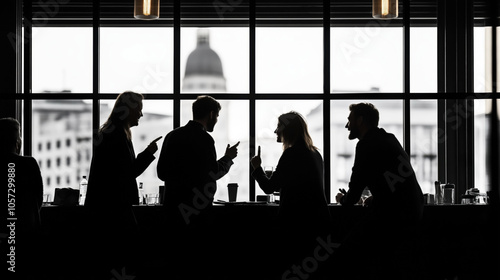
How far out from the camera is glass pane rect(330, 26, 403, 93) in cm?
581

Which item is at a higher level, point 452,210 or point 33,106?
point 33,106

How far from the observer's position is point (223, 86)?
227 inches

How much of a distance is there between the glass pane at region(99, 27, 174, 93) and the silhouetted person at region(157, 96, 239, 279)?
6.73ft

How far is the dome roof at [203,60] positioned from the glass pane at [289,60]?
39cm

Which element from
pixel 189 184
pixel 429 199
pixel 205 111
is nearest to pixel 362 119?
pixel 205 111

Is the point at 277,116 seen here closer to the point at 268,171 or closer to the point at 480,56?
the point at 268,171

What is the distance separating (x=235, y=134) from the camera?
5.79 metres

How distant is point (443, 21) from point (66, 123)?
12.4 feet

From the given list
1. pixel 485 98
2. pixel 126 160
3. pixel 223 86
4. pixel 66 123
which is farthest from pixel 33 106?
pixel 485 98

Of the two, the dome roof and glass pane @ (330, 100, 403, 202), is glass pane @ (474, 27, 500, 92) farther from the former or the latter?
the dome roof

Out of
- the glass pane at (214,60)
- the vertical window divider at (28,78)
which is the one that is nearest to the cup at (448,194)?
the glass pane at (214,60)

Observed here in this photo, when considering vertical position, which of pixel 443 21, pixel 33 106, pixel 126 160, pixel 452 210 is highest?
pixel 443 21

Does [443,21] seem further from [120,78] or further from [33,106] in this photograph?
[33,106]

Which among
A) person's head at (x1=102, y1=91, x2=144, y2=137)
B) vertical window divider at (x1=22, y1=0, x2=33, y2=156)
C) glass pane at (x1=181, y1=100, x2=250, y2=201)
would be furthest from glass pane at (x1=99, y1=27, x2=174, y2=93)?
person's head at (x1=102, y1=91, x2=144, y2=137)
